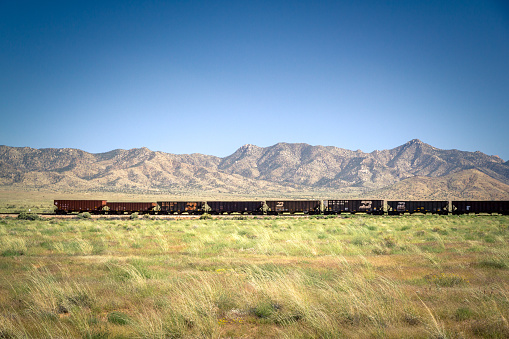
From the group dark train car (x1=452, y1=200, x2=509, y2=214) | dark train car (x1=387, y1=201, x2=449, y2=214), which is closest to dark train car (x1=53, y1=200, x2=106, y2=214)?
dark train car (x1=387, y1=201, x2=449, y2=214)

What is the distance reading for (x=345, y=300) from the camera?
652 centimetres

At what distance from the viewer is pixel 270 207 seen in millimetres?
45094

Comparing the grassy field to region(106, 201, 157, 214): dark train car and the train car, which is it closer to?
region(106, 201, 157, 214): dark train car

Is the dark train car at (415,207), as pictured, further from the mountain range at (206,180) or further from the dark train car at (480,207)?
the mountain range at (206,180)

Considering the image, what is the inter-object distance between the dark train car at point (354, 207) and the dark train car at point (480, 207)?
452 inches

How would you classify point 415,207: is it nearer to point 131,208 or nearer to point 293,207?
point 293,207

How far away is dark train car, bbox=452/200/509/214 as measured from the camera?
46.3 meters

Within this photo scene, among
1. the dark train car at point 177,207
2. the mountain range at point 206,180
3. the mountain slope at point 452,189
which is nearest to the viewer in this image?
the dark train car at point 177,207

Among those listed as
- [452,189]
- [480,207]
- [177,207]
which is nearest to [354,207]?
[480,207]

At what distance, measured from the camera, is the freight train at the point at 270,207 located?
43.9 m

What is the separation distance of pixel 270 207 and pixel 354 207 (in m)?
12.2

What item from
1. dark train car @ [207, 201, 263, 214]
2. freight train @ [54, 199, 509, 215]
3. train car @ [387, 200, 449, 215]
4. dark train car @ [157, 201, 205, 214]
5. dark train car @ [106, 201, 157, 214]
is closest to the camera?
dark train car @ [106, 201, 157, 214]

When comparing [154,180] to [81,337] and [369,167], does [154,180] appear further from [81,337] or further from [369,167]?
[81,337]

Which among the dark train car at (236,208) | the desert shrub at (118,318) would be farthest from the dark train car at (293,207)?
the desert shrub at (118,318)
